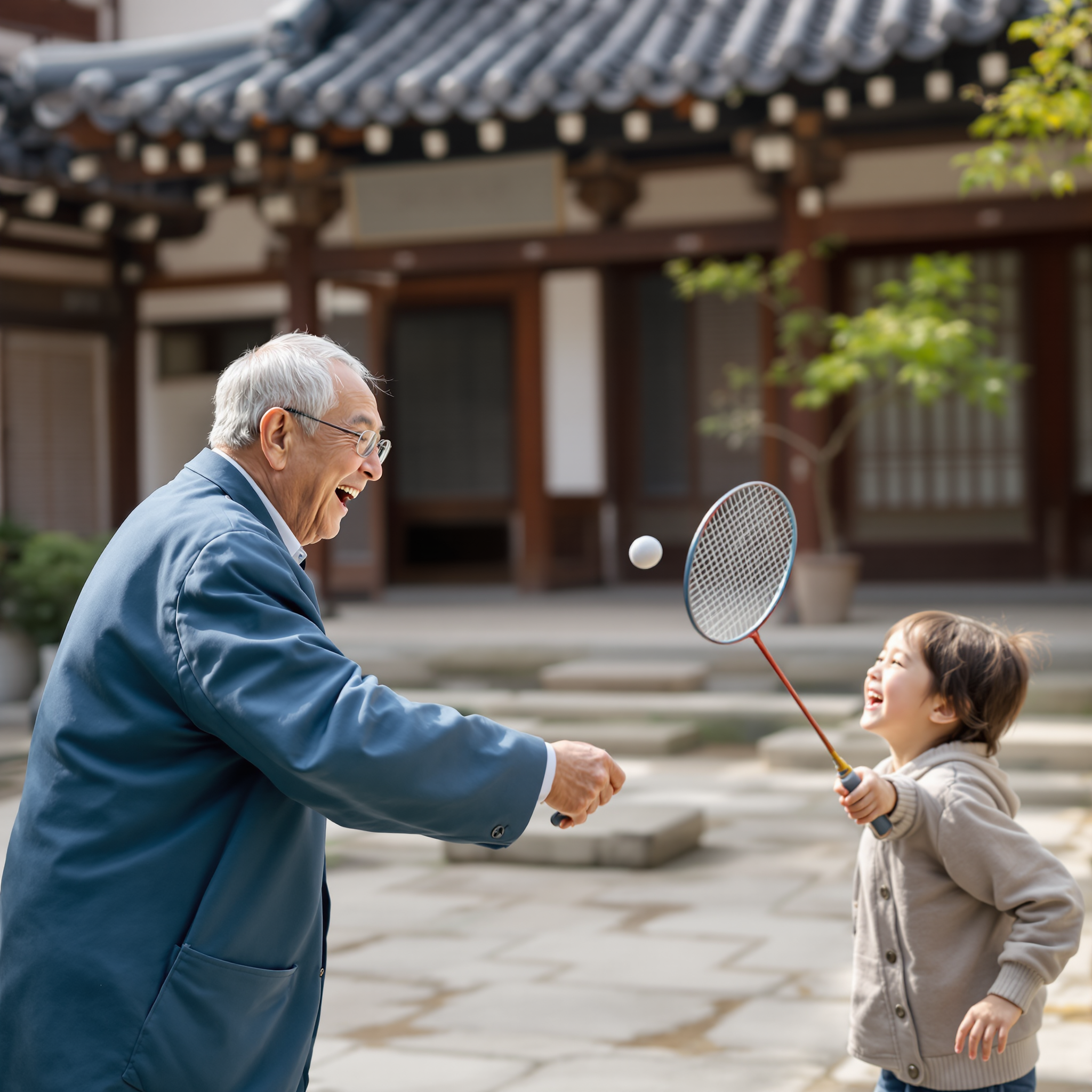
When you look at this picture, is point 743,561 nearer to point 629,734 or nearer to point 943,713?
point 943,713

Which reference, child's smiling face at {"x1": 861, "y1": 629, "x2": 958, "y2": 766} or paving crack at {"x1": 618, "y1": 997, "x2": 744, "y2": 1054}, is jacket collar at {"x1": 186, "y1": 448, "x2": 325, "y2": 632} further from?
paving crack at {"x1": 618, "y1": 997, "x2": 744, "y2": 1054}

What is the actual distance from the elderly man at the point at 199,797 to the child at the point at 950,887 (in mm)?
641

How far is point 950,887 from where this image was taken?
8.00 ft

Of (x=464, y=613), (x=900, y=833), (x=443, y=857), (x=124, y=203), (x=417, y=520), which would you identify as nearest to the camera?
(x=900, y=833)

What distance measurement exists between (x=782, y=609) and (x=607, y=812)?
3876 millimetres

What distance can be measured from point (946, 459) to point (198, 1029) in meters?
10.4

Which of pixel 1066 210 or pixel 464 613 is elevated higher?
pixel 1066 210

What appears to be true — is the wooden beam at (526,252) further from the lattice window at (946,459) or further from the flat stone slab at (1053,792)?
the flat stone slab at (1053,792)

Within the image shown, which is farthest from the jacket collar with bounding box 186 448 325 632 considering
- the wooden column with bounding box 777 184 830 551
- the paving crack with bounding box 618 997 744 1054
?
the wooden column with bounding box 777 184 830 551

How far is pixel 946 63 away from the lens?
29.1 feet

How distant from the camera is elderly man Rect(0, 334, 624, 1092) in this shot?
1904mm

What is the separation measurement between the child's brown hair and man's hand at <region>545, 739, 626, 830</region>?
0.66 m

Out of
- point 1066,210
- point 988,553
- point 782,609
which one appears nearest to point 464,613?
point 782,609

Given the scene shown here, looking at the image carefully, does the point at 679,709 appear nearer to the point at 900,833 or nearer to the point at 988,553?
the point at 988,553
